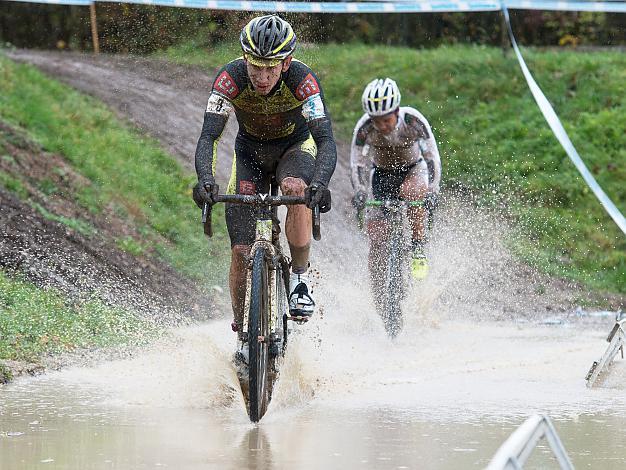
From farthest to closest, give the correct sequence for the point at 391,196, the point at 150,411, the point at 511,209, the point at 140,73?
the point at 140,73, the point at 511,209, the point at 391,196, the point at 150,411

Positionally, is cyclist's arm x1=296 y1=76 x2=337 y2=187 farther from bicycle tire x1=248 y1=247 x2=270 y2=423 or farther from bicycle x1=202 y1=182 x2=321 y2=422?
bicycle tire x1=248 y1=247 x2=270 y2=423

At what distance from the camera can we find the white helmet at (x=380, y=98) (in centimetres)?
1027

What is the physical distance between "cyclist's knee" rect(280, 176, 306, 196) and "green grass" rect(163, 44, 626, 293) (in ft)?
28.7

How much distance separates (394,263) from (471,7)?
32.1 ft

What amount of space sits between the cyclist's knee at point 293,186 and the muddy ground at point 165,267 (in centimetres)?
434

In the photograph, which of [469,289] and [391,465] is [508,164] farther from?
[391,465]

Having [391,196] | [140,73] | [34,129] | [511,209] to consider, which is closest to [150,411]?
[391,196]

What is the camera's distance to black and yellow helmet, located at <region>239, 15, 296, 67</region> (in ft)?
21.8

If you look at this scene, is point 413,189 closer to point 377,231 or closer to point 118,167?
point 377,231

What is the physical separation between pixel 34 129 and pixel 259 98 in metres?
9.01

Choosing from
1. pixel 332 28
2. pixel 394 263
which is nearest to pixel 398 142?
pixel 394 263

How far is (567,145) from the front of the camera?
18219 millimetres

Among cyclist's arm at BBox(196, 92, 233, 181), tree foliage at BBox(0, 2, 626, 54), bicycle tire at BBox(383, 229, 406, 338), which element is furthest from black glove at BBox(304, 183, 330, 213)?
tree foliage at BBox(0, 2, 626, 54)

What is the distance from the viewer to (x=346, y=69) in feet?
71.5
